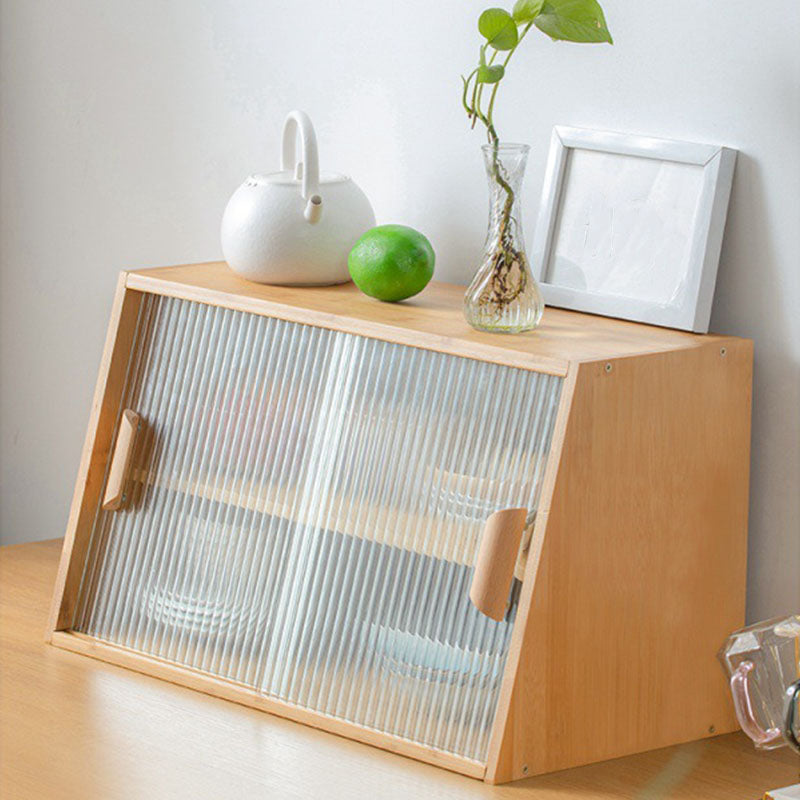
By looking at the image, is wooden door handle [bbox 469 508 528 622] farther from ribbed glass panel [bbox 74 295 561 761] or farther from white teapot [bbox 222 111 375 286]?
white teapot [bbox 222 111 375 286]

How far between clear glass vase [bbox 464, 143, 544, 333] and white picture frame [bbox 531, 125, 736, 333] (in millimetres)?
138

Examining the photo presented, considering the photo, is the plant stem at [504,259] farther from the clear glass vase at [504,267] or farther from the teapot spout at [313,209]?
the teapot spout at [313,209]

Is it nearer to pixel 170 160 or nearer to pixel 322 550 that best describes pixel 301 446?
pixel 322 550

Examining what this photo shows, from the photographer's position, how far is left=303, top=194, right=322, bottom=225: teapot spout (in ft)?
5.83

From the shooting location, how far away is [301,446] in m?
1.70

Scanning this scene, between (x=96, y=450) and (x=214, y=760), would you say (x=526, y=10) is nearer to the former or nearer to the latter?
(x=96, y=450)

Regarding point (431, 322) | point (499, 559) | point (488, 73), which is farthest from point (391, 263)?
point (499, 559)

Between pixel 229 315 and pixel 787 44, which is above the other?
pixel 787 44

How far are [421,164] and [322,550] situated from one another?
57 centimetres

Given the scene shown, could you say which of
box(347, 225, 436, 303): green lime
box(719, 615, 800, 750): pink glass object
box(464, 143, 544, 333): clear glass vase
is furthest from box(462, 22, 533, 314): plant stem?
box(719, 615, 800, 750): pink glass object

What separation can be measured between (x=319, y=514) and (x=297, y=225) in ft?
1.18

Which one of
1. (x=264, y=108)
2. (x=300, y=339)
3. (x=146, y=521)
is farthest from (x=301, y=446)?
(x=264, y=108)

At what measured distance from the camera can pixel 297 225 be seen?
1.78 meters

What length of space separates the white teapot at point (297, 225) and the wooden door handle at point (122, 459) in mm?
228
